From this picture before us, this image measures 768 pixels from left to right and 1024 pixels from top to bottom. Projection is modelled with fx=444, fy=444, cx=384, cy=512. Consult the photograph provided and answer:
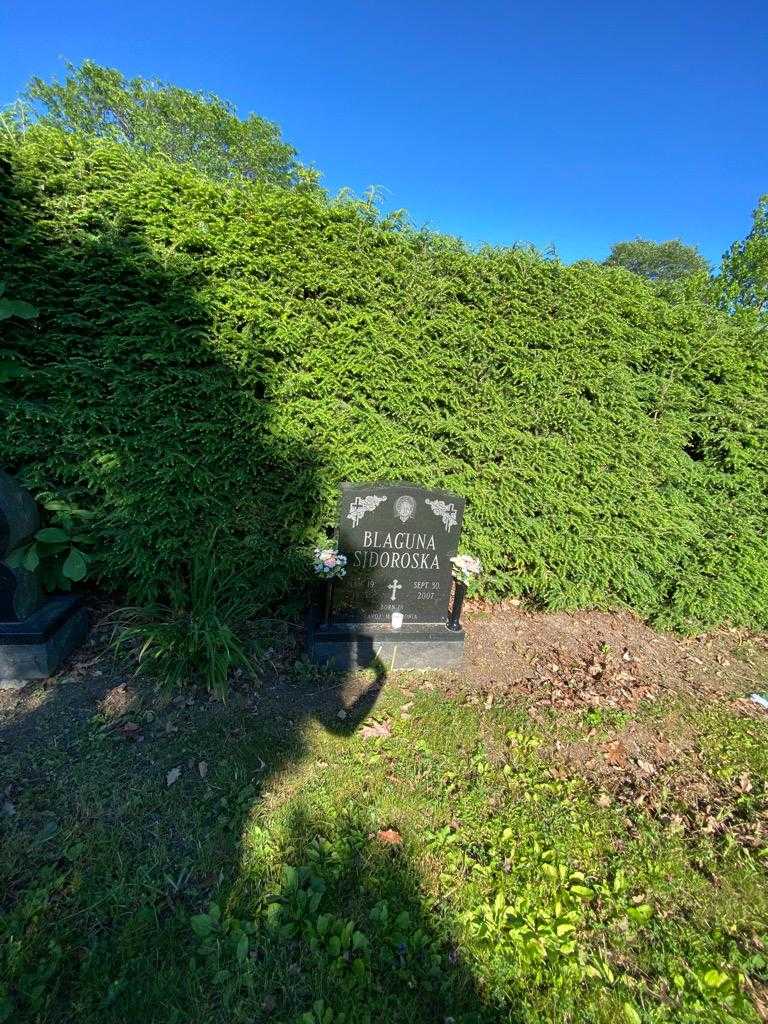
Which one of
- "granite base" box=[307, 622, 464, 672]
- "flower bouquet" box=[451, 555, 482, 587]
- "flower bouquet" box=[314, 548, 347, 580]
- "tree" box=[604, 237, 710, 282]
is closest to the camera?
"flower bouquet" box=[314, 548, 347, 580]

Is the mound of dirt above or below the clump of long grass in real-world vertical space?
below

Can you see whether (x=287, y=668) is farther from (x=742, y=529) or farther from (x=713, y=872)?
(x=742, y=529)

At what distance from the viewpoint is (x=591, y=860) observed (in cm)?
201

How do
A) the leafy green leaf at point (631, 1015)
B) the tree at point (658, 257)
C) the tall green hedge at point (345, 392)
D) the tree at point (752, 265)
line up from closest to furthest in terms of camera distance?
1. the leafy green leaf at point (631, 1015)
2. the tall green hedge at point (345, 392)
3. the tree at point (752, 265)
4. the tree at point (658, 257)

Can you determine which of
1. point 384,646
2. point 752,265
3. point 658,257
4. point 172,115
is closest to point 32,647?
point 384,646

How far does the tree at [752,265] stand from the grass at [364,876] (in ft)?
49.3

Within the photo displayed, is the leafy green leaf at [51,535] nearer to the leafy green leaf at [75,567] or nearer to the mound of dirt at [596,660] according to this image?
the leafy green leaf at [75,567]

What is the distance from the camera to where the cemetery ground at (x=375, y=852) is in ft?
4.95

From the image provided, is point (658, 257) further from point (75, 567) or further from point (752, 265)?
point (75, 567)

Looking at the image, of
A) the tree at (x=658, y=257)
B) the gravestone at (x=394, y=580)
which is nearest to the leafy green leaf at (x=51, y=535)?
the gravestone at (x=394, y=580)

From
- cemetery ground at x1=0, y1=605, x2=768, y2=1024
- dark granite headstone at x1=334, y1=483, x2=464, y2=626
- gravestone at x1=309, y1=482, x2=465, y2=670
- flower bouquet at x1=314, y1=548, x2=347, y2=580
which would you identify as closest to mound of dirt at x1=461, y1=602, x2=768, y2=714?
cemetery ground at x1=0, y1=605, x2=768, y2=1024

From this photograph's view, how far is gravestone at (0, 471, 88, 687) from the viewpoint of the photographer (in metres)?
2.67

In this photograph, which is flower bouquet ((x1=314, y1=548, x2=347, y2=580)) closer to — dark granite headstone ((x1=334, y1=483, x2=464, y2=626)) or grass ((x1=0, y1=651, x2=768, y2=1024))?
dark granite headstone ((x1=334, y1=483, x2=464, y2=626))

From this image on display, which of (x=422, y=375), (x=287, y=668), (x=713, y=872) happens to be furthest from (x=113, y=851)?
(x=422, y=375)
